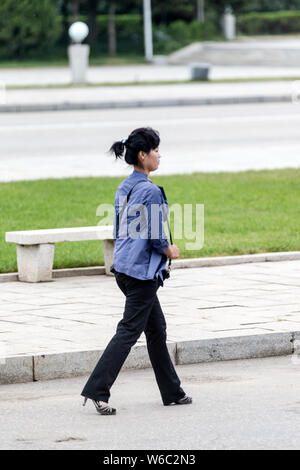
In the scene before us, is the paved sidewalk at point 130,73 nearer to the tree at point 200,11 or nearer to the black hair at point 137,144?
the tree at point 200,11

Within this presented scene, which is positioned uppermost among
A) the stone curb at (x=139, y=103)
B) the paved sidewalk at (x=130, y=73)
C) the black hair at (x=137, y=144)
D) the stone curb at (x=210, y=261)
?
the black hair at (x=137, y=144)

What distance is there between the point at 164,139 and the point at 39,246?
1052 cm

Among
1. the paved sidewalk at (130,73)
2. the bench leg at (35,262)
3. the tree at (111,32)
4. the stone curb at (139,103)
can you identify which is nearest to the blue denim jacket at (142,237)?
Result: the bench leg at (35,262)

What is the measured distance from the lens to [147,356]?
6.96 metres

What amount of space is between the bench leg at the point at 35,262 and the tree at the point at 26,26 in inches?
1660

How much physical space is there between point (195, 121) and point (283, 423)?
59.5 ft

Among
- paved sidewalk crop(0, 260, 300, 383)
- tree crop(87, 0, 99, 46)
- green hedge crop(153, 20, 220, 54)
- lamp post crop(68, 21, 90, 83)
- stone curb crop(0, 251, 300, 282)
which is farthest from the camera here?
green hedge crop(153, 20, 220, 54)

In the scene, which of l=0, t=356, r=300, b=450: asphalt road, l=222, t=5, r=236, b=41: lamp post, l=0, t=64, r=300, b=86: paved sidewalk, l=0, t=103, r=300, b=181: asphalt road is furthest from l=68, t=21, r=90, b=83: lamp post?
l=0, t=356, r=300, b=450: asphalt road

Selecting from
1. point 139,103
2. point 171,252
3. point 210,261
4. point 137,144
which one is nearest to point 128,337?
point 171,252

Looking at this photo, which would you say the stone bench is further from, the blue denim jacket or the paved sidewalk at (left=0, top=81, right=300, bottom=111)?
the paved sidewalk at (left=0, top=81, right=300, bottom=111)

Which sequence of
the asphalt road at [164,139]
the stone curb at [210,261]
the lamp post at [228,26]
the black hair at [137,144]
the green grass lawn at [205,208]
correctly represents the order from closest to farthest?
the black hair at [137,144], the stone curb at [210,261], the green grass lawn at [205,208], the asphalt road at [164,139], the lamp post at [228,26]

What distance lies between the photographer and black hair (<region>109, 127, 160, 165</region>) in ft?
19.3

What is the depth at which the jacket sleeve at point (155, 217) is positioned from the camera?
5770 millimetres

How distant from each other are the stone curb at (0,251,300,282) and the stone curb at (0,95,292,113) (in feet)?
58.6
